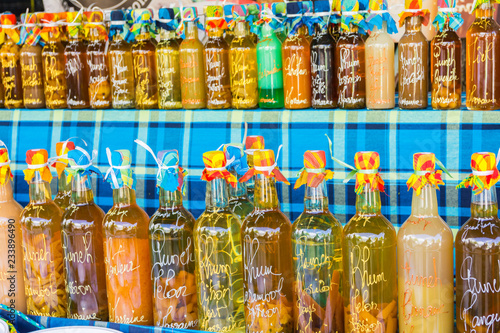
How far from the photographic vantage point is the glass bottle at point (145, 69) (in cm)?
148

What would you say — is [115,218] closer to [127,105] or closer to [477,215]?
[127,105]

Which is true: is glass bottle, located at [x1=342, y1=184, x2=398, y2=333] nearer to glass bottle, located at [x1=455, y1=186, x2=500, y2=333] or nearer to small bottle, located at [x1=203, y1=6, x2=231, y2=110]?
glass bottle, located at [x1=455, y1=186, x2=500, y2=333]

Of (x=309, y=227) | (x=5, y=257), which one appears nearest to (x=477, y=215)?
(x=309, y=227)

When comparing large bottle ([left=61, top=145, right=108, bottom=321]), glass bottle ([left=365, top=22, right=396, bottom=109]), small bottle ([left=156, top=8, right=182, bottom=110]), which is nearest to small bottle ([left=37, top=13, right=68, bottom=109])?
small bottle ([left=156, top=8, right=182, bottom=110])

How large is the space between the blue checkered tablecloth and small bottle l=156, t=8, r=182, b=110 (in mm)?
42

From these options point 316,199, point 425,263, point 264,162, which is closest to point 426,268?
point 425,263

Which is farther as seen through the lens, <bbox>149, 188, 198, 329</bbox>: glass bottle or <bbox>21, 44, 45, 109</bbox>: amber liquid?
<bbox>21, 44, 45, 109</bbox>: amber liquid

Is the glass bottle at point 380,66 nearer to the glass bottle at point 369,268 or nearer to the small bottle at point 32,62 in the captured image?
the glass bottle at point 369,268

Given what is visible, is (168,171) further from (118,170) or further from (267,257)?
(267,257)

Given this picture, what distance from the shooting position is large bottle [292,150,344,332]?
3.52 ft

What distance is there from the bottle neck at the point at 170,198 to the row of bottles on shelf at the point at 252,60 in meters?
0.35

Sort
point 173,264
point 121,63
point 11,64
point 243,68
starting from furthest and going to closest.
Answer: point 11,64
point 121,63
point 243,68
point 173,264

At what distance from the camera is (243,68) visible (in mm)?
1395

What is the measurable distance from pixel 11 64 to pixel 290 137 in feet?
2.74
